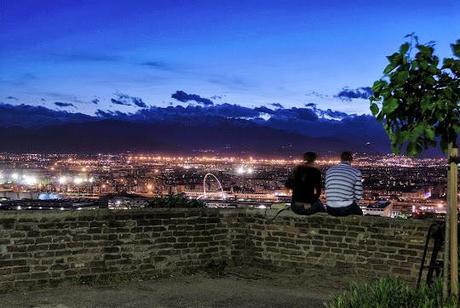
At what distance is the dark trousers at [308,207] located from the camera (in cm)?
925

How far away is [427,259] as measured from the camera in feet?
26.8

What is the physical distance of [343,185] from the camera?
8805 millimetres

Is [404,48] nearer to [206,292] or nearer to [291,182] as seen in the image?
[206,292]

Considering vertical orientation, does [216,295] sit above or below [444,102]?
below

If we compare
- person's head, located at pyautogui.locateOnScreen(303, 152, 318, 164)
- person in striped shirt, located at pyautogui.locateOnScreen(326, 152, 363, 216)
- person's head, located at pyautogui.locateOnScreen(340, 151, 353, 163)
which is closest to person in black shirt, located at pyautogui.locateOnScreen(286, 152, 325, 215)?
person's head, located at pyautogui.locateOnScreen(303, 152, 318, 164)

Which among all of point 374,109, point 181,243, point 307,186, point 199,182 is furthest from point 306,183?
point 199,182

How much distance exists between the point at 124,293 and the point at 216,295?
4.06ft

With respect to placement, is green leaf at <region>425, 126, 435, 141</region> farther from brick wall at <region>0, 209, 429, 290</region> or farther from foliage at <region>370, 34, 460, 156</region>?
brick wall at <region>0, 209, 429, 290</region>

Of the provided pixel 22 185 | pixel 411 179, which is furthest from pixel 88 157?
pixel 411 179

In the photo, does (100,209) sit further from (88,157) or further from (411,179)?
(88,157)

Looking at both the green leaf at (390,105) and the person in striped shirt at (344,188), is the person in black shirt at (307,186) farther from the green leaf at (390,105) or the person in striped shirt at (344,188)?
the green leaf at (390,105)

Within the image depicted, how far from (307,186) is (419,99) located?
4.59m

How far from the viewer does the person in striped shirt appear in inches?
347

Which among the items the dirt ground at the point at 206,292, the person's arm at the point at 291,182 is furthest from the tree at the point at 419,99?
the person's arm at the point at 291,182
